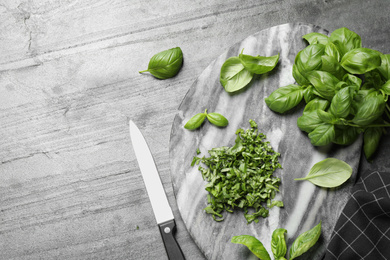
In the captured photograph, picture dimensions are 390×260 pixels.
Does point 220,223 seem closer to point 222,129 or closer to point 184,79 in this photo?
point 222,129

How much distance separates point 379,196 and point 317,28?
0.58 m

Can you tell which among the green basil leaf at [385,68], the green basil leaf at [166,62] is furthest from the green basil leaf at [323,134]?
the green basil leaf at [166,62]

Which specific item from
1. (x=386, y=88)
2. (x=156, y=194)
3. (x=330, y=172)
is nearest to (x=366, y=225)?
(x=330, y=172)

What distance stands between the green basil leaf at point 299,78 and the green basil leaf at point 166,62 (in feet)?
1.31

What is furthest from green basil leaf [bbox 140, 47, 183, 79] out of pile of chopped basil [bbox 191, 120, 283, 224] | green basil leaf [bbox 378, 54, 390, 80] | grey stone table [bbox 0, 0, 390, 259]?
green basil leaf [bbox 378, 54, 390, 80]

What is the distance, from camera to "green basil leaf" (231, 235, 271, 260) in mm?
1039

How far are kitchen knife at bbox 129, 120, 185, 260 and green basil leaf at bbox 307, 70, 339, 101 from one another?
0.59 meters

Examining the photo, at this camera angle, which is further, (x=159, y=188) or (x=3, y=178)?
(x=3, y=178)

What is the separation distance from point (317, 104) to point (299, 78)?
0.10 m

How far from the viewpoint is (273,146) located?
1148 mm

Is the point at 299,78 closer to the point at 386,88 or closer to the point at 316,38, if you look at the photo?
the point at 316,38

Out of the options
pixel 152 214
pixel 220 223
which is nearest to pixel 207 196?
pixel 220 223

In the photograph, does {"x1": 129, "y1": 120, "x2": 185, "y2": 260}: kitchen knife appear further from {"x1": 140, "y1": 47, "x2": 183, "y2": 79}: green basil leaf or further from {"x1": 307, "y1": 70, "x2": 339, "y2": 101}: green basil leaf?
{"x1": 307, "y1": 70, "x2": 339, "y2": 101}: green basil leaf

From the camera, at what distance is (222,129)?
3.83 ft
